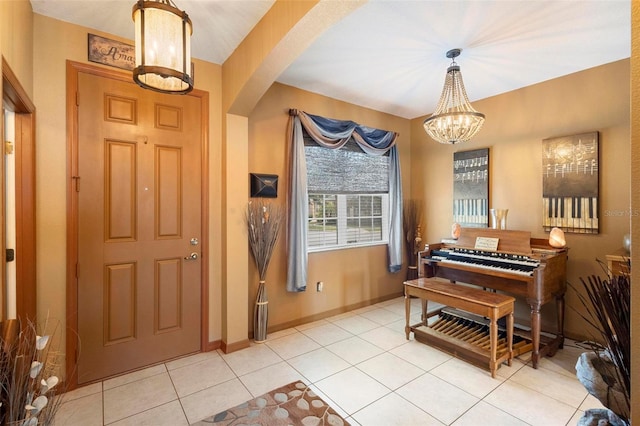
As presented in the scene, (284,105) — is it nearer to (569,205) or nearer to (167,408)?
(167,408)

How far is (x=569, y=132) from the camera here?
3.20 m

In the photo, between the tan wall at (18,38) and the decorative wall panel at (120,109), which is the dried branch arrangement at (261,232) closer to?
the decorative wall panel at (120,109)

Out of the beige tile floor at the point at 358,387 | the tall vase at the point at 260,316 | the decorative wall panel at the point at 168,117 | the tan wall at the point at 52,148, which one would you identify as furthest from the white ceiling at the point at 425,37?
the beige tile floor at the point at 358,387

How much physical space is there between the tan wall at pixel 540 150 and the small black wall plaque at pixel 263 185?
256 cm

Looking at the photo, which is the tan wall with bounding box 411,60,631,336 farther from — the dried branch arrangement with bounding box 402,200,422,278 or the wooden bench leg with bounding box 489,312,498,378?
the wooden bench leg with bounding box 489,312,498,378

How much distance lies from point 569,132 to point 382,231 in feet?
8.10

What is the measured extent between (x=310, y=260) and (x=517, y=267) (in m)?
2.18

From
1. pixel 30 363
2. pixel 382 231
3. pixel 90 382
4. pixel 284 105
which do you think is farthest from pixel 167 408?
pixel 382 231

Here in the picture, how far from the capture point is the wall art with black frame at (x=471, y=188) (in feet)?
12.7

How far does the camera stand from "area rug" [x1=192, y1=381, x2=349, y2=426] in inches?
77.3

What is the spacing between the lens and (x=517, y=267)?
2.83 metres

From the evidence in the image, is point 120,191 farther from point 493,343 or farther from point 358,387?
point 493,343

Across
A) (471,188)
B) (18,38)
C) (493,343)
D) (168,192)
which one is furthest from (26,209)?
(471,188)

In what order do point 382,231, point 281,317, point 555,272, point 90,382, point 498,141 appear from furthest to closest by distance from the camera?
point 382,231 → point 498,141 → point 281,317 → point 555,272 → point 90,382
